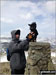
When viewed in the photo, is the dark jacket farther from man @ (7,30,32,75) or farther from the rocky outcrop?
the rocky outcrop

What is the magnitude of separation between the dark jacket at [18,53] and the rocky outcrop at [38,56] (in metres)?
1.95

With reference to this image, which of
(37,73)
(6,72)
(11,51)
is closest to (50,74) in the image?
(37,73)

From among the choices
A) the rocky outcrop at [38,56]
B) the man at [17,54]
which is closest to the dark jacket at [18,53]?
the man at [17,54]

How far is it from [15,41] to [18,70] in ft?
1.70

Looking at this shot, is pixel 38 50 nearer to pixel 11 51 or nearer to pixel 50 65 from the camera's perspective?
pixel 50 65

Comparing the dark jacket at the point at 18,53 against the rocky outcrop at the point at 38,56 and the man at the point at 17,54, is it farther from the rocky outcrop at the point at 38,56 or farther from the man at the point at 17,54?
the rocky outcrop at the point at 38,56

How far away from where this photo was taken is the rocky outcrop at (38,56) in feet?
19.7

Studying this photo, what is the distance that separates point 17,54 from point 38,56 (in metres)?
2.11

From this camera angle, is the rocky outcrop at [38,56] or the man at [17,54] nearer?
the man at [17,54]

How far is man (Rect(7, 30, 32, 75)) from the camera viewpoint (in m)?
3.93

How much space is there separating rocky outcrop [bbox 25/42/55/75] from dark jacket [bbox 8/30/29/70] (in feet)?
6.41

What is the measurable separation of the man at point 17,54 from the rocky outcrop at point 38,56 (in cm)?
196

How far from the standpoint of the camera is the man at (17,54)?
12.9 feet

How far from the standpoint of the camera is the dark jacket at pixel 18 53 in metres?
3.93
